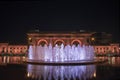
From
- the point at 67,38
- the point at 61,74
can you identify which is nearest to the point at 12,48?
the point at 67,38

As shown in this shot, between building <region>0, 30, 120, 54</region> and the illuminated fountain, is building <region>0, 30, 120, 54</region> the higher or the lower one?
the higher one

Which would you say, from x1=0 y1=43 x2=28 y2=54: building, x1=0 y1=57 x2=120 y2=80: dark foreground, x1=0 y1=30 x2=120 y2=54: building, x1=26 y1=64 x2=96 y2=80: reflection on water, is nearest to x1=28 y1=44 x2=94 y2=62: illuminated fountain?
x1=0 y1=57 x2=120 y2=80: dark foreground

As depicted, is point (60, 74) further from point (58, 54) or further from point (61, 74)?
point (58, 54)

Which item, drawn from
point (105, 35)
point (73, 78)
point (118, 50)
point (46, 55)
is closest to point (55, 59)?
point (46, 55)

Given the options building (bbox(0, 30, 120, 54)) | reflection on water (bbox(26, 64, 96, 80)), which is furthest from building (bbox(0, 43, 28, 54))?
reflection on water (bbox(26, 64, 96, 80))

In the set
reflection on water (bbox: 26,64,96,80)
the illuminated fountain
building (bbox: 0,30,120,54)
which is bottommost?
reflection on water (bbox: 26,64,96,80)

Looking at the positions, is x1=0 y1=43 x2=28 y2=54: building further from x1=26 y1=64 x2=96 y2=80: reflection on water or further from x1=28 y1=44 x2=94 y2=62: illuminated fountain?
x1=26 y1=64 x2=96 y2=80: reflection on water

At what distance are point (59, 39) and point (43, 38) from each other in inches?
122

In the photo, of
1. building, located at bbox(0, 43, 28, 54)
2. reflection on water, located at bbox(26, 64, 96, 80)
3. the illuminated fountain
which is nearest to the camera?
reflection on water, located at bbox(26, 64, 96, 80)

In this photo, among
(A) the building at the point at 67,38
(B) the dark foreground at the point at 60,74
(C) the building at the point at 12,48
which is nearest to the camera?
(B) the dark foreground at the point at 60,74

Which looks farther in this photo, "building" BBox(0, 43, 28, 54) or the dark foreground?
"building" BBox(0, 43, 28, 54)

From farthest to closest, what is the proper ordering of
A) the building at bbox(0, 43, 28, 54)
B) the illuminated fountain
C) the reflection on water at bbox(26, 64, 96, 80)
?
1. the building at bbox(0, 43, 28, 54)
2. the illuminated fountain
3. the reflection on water at bbox(26, 64, 96, 80)

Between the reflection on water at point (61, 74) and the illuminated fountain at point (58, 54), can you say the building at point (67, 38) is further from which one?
the reflection on water at point (61, 74)

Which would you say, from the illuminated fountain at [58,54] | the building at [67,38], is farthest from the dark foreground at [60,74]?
the building at [67,38]
